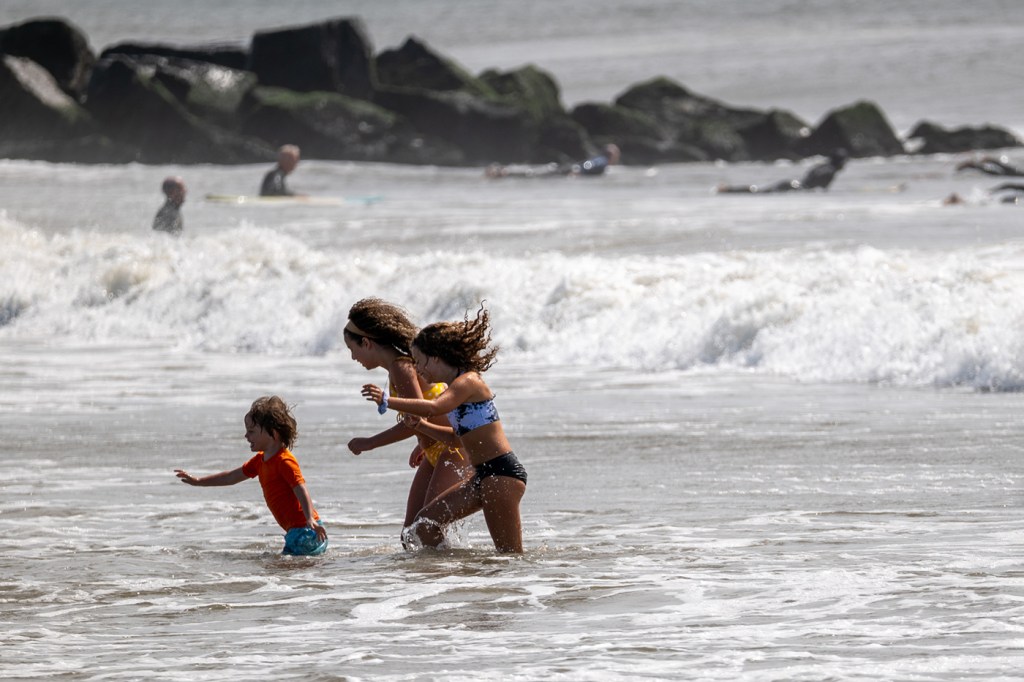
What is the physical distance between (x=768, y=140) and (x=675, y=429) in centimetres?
5973

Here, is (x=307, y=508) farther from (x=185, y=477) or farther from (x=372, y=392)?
(x=372, y=392)

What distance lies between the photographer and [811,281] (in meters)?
16.1

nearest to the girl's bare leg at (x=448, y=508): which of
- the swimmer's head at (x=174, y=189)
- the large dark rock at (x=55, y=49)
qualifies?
the swimmer's head at (x=174, y=189)

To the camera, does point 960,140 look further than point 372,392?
Yes

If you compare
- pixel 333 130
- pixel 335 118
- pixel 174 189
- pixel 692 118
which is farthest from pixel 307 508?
pixel 692 118

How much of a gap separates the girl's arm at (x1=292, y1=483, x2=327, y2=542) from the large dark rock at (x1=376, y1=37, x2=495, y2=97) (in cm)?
6749

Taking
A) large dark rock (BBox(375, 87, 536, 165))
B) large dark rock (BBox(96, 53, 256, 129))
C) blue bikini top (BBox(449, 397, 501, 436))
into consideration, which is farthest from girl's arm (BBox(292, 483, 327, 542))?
large dark rock (BBox(96, 53, 256, 129))

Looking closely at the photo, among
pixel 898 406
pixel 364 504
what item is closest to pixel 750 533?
pixel 364 504

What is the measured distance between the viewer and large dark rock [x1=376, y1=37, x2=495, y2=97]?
75.1 meters

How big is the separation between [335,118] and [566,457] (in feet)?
193

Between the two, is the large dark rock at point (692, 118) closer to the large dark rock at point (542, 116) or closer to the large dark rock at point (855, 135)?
the large dark rock at point (855, 135)

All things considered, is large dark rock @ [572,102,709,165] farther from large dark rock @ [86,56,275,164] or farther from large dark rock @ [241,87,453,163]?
large dark rock @ [86,56,275,164]

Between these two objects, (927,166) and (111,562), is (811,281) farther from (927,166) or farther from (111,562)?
(927,166)

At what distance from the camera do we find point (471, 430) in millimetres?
7012
